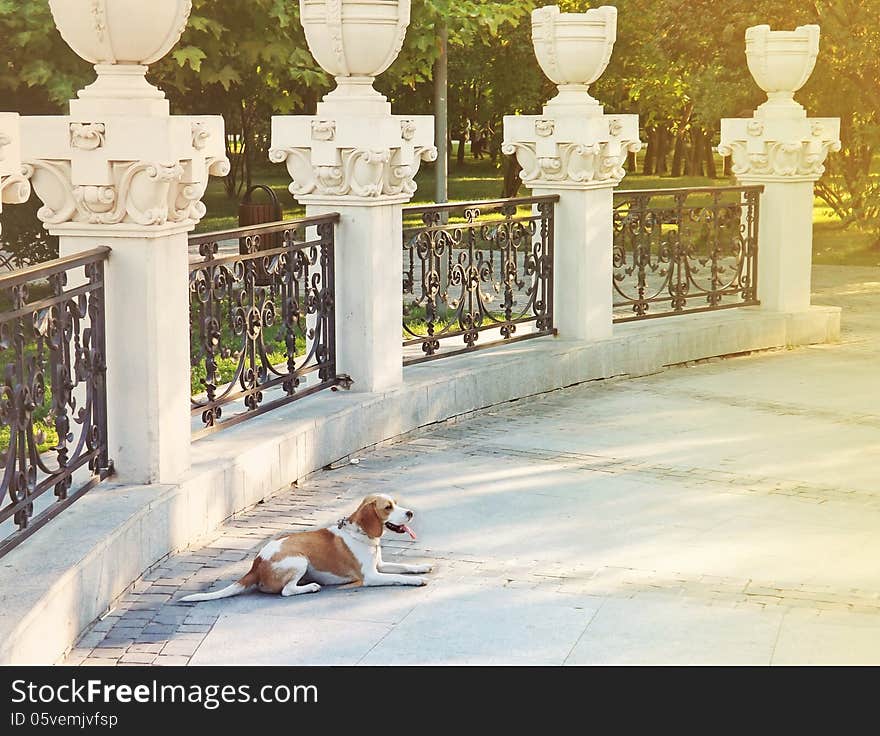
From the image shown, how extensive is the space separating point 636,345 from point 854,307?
18.3ft

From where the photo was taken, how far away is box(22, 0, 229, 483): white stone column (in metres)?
6.55

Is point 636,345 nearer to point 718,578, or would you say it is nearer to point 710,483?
point 710,483

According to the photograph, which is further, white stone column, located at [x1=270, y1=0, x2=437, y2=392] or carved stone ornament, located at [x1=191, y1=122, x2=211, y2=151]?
white stone column, located at [x1=270, y1=0, x2=437, y2=392]

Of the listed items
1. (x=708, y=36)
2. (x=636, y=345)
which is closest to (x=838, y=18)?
(x=708, y=36)

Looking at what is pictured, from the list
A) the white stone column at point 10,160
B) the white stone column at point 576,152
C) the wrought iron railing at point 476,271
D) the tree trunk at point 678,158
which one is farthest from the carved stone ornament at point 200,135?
the tree trunk at point 678,158

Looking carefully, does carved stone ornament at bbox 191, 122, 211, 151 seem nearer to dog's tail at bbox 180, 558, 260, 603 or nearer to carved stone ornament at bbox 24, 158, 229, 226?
carved stone ornament at bbox 24, 158, 229, 226

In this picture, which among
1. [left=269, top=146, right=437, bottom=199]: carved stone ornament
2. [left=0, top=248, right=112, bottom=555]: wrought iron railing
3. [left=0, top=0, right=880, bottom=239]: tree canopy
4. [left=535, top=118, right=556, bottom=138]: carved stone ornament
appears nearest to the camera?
[left=0, top=248, right=112, bottom=555]: wrought iron railing

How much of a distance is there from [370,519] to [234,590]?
638mm

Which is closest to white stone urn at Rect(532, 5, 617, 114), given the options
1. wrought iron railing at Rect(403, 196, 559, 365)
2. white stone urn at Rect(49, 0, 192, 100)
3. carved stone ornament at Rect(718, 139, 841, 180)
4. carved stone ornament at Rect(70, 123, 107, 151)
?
wrought iron railing at Rect(403, 196, 559, 365)

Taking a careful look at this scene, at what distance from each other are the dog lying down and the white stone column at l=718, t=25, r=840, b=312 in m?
7.76

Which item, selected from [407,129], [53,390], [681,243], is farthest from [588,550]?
[681,243]

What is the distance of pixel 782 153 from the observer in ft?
42.4

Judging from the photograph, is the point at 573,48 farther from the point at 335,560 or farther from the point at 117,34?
the point at 335,560
